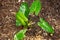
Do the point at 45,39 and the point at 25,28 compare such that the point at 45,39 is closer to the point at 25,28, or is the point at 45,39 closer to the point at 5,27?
the point at 25,28

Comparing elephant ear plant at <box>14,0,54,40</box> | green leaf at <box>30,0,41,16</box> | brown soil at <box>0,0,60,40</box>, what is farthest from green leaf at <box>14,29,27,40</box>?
green leaf at <box>30,0,41,16</box>

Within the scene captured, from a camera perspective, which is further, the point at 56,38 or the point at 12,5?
the point at 12,5

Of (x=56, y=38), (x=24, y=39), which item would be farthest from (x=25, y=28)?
(x=56, y=38)

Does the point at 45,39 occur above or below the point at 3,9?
below

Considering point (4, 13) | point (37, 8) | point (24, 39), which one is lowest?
point (24, 39)

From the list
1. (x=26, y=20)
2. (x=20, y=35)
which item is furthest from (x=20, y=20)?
(x=20, y=35)

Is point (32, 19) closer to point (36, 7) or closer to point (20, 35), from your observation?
point (36, 7)

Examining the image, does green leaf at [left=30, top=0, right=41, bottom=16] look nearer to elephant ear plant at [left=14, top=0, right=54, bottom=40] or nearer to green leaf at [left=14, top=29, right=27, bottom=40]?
elephant ear plant at [left=14, top=0, right=54, bottom=40]
